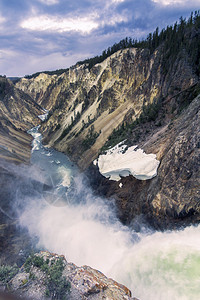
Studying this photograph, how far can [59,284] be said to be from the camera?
692cm

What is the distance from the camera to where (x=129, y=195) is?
16766 millimetres

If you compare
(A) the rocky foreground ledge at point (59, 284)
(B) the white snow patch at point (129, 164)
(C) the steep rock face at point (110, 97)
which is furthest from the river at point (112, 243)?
(C) the steep rock face at point (110, 97)

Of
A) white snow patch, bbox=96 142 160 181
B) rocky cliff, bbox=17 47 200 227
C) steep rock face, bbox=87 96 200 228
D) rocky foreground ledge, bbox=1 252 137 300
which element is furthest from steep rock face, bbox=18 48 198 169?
rocky foreground ledge, bbox=1 252 137 300

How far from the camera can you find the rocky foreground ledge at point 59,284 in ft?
22.2

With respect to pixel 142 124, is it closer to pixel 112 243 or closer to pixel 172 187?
pixel 172 187

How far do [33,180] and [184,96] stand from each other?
22.8m

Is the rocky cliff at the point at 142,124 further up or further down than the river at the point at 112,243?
further up

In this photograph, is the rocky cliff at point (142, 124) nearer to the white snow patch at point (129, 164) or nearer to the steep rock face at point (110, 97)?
the steep rock face at point (110, 97)

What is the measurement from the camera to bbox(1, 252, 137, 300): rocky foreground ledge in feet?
22.2

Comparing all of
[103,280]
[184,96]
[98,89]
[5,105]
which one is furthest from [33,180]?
[5,105]

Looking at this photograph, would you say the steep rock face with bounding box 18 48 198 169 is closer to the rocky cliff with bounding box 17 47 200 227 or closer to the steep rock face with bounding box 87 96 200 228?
the rocky cliff with bounding box 17 47 200 227

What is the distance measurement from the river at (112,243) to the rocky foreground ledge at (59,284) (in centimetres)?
202

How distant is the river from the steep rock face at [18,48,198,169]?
11868mm

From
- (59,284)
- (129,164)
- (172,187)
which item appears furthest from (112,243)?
(59,284)
